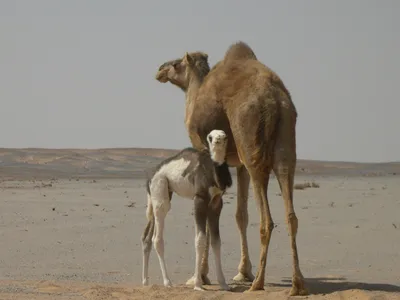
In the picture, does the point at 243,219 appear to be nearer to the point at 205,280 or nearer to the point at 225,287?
the point at 205,280

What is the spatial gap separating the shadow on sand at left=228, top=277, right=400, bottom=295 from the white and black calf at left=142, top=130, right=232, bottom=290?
81cm

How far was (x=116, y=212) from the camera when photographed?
20.3 m

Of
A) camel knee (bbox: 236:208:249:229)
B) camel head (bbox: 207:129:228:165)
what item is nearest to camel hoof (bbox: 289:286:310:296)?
camel head (bbox: 207:129:228:165)

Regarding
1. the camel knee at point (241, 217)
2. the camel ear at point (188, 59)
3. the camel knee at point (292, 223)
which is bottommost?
the camel knee at point (241, 217)

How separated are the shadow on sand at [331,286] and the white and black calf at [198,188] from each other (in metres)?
0.81

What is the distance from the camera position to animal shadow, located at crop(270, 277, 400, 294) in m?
10.8

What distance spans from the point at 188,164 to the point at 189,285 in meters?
1.55

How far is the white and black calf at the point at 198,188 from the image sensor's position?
34.5 feet

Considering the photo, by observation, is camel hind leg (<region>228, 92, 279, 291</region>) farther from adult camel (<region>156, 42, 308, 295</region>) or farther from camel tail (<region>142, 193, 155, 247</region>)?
camel tail (<region>142, 193, 155, 247</region>)

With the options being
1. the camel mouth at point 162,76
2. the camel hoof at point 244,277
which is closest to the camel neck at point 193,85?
the camel mouth at point 162,76

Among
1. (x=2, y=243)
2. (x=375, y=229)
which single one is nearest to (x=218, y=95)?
(x=2, y=243)

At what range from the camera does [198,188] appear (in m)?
10.6

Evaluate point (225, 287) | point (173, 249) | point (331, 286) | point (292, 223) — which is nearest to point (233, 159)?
point (292, 223)

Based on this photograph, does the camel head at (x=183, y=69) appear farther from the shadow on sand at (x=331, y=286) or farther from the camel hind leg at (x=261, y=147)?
the shadow on sand at (x=331, y=286)
